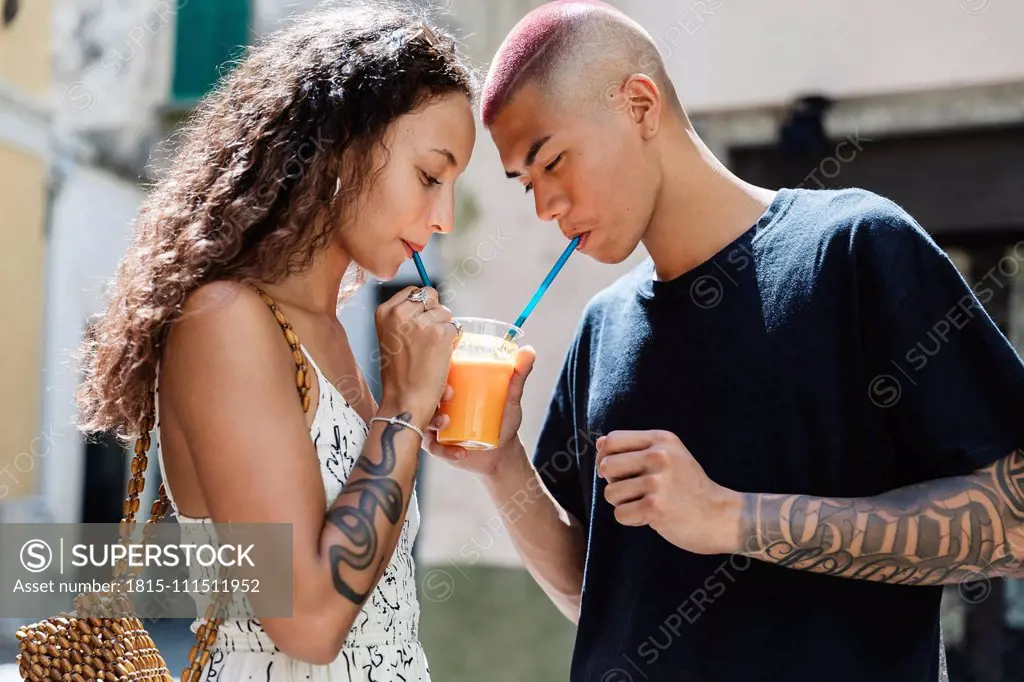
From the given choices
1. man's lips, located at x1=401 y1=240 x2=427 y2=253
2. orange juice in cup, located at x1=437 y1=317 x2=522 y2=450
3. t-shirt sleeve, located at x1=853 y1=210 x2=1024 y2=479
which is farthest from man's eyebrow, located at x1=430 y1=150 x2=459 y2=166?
t-shirt sleeve, located at x1=853 y1=210 x2=1024 y2=479

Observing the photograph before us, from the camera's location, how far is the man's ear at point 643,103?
7.57ft

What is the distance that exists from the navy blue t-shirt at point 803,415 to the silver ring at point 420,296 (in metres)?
0.58

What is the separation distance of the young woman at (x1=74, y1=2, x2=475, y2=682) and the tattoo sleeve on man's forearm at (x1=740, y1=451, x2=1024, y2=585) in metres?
0.63

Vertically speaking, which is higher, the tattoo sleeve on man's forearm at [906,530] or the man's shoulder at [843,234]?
the man's shoulder at [843,234]

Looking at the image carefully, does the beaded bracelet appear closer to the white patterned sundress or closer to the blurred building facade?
the white patterned sundress

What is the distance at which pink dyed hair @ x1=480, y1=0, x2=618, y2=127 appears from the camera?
2.31 meters

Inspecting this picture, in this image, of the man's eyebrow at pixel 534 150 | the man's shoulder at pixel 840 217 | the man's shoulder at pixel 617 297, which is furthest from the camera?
the man's shoulder at pixel 617 297

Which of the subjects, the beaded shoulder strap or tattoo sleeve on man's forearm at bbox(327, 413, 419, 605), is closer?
tattoo sleeve on man's forearm at bbox(327, 413, 419, 605)

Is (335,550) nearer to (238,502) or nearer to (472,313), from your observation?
(238,502)

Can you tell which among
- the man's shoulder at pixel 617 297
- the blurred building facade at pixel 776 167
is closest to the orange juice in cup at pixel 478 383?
the man's shoulder at pixel 617 297

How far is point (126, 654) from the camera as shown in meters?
1.66

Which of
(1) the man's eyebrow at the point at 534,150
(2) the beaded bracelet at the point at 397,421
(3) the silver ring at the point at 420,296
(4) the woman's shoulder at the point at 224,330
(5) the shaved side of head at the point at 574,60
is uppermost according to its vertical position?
(5) the shaved side of head at the point at 574,60

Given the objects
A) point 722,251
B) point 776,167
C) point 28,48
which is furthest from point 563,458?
point 28,48

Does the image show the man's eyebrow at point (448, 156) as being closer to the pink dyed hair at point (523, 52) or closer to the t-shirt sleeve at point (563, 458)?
the pink dyed hair at point (523, 52)
